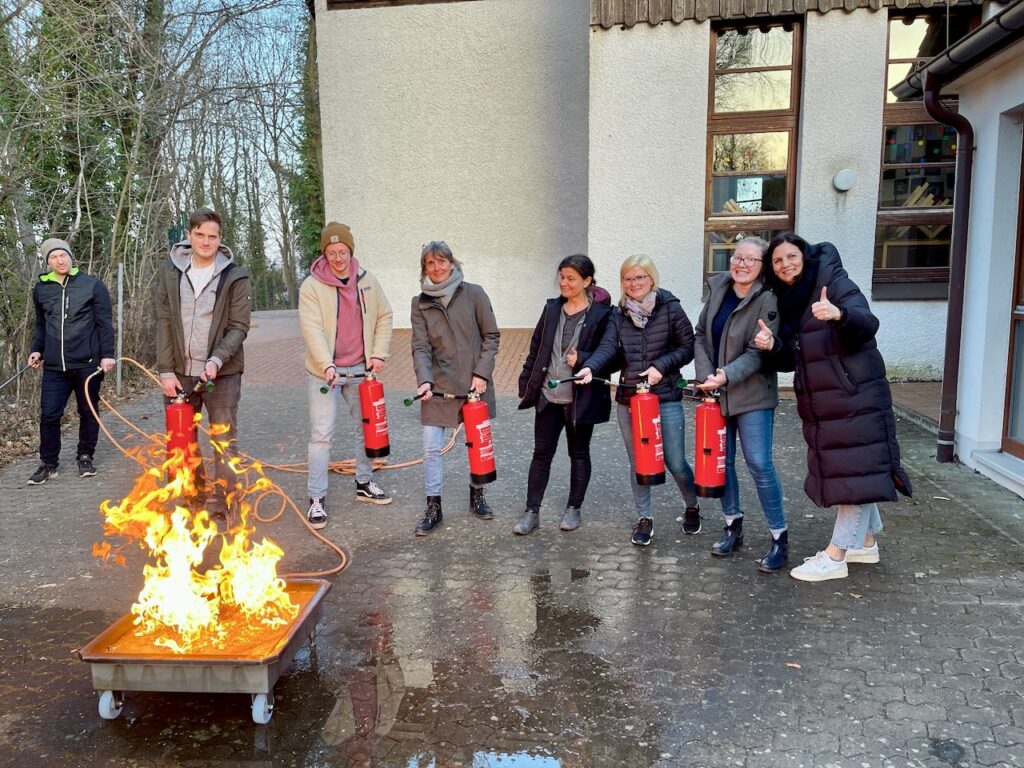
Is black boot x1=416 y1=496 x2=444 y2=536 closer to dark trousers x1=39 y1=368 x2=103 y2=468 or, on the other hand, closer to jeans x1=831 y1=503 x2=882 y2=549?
jeans x1=831 y1=503 x2=882 y2=549

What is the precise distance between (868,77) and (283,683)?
9293 millimetres

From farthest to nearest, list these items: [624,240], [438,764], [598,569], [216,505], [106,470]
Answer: [624,240] < [106,470] < [216,505] < [598,569] < [438,764]

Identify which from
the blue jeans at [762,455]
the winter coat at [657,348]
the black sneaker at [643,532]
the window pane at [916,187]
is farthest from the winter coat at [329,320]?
the window pane at [916,187]

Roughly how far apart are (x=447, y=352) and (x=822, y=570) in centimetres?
269

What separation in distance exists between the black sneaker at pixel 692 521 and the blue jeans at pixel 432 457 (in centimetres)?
146

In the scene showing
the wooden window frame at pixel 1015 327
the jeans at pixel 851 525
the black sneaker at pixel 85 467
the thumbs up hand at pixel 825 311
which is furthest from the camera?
the black sneaker at pixel 85 467

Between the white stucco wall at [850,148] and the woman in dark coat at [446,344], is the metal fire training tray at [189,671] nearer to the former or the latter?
the woman in dark coat at [446,344]

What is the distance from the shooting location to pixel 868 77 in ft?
30.5

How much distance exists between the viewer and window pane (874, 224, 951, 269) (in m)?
9.79

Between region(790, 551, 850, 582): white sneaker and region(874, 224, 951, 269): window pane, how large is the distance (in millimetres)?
6576

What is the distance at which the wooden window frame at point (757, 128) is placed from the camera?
379 inches

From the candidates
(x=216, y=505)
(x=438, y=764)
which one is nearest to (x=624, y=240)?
(x=216, y=505)

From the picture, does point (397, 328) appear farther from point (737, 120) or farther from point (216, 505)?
point (216, 505)

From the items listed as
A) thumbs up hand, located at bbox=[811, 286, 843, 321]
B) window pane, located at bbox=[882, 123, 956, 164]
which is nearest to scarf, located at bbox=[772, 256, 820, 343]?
thumbs up hand, located at bbox=[811, 286, 843, 321]
